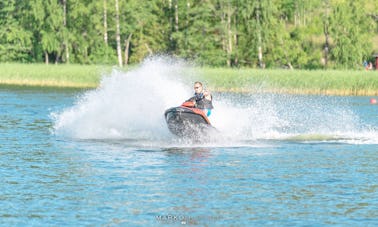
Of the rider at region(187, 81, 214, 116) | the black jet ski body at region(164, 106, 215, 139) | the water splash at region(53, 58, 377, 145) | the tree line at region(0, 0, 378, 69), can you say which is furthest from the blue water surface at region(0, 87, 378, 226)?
the tree line at region(0, 0, 378, 69)

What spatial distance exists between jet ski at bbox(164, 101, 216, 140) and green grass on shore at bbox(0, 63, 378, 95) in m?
28.8

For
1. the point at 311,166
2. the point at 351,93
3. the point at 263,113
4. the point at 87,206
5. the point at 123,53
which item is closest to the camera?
the point at 87,206

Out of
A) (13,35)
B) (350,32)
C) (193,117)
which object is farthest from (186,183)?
(13,35)

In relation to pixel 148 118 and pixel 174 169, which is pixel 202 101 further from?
pixel 174 169

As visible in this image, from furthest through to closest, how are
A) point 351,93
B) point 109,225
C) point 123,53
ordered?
point 123,53 < point 351,93 < point 109,225

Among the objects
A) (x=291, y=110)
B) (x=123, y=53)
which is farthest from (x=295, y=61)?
(x=291, y=110)

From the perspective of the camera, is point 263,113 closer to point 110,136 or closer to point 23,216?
point 110,136

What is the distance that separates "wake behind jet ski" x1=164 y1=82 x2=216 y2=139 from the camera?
26.9 metres

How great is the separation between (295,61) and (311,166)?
198 feet

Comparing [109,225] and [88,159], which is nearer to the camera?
[109,225]

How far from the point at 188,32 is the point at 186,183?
61.5m

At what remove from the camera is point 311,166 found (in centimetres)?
2292

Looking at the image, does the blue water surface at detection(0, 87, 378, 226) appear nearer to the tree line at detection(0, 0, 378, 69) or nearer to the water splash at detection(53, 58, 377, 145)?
the water splash at detection(53, 58, 377, 145)

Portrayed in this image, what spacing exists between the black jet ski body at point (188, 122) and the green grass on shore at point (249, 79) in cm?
2886
